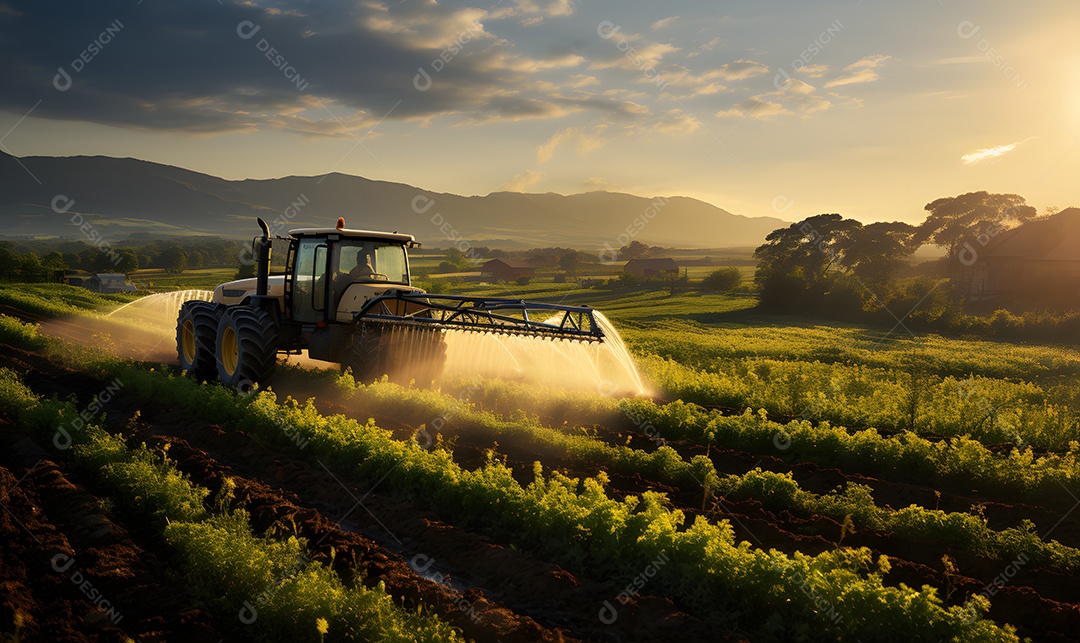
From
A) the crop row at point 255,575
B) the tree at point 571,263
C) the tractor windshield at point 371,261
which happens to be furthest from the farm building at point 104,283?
the crop row at point 255,575

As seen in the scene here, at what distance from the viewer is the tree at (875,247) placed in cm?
5759

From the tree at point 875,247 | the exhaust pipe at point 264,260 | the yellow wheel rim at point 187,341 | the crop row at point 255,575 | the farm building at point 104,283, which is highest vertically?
the tree at point 875,247

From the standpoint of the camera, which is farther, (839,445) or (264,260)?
(264,260)

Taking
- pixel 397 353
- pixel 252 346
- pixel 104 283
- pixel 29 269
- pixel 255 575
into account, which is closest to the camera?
pixel 255 575

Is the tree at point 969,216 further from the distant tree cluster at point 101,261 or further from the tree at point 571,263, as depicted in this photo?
the distant tree cluster at point 101,261

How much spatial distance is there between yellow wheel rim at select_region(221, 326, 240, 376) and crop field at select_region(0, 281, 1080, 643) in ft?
2.93

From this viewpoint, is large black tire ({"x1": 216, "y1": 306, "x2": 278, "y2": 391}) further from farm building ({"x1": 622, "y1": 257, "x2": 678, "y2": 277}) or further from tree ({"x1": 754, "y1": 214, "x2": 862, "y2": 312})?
farm building ({"x1": 622, "y1": 257, "x2": 678, "y2": 277})

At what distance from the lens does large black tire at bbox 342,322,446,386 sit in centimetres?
1343

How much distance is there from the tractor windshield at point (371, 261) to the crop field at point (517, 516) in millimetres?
2060

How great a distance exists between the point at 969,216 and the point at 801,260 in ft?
65.0

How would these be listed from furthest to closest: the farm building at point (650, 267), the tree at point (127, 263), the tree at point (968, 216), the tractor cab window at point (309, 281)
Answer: the tree at point (127, 263)
the farm building at point (650, 267)
the tree at point (968, 216)
the tractor cab window at point (309, 281)

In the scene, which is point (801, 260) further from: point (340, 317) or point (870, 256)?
point (340, 317)

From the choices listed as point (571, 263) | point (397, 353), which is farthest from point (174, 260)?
point (397, 353)

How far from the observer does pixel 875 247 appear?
57.7 metres
